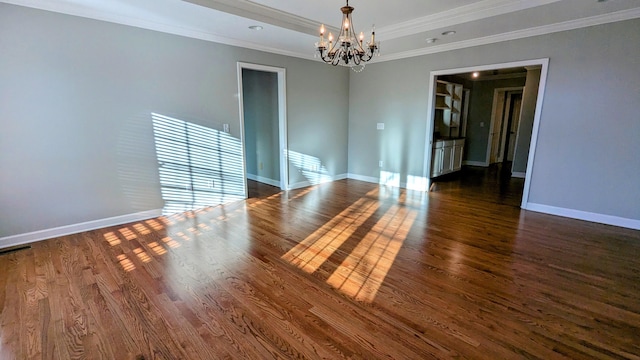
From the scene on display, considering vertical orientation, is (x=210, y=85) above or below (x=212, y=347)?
above

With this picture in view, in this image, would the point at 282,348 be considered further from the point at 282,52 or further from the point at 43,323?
the point at 282,52

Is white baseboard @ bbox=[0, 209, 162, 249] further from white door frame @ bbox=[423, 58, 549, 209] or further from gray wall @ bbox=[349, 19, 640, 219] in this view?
gray wall @ bbox=[349, 19, 640, 219]

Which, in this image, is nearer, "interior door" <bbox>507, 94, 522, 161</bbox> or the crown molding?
the crown molding

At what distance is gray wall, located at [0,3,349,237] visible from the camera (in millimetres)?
3051

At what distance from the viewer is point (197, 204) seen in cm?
454

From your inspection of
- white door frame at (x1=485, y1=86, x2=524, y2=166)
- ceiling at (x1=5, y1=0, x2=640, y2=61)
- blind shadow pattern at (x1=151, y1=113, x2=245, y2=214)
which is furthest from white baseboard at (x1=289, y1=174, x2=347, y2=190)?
white door frame at (x1=485, y1=86, x2=524, y2=166)

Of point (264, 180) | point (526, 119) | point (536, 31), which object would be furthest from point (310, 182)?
point (526, 119)

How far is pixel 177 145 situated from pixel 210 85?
1.03 meters

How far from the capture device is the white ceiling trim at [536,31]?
345cm

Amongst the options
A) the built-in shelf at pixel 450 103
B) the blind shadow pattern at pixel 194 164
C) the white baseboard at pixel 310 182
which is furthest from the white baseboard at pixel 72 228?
the built-in shelf at pixel 450 103

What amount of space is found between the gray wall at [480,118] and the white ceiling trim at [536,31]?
4151mm

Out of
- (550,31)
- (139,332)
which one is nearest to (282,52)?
(550,31)

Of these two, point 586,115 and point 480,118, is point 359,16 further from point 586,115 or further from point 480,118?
point 480,118

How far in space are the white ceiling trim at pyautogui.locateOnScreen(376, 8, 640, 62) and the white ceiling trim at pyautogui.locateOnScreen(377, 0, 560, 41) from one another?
959mm
